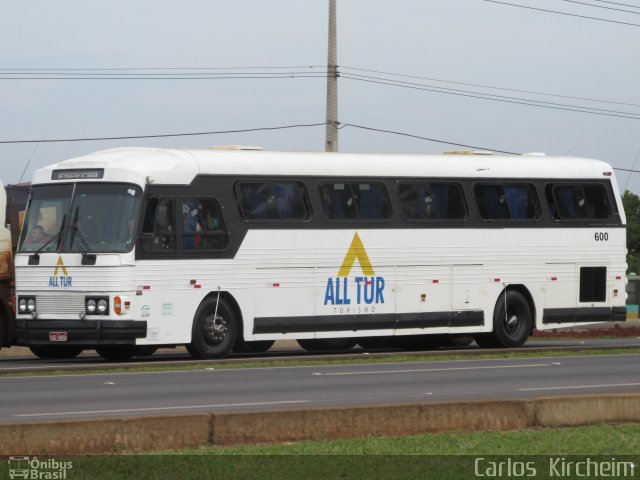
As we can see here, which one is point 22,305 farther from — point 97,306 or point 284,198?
point 284,198

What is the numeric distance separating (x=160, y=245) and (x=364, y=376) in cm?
493

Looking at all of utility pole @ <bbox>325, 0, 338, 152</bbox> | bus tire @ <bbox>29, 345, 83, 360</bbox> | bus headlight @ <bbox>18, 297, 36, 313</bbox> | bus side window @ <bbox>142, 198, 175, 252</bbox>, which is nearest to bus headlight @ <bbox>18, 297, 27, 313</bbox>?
bus headlight @ <bbox>18, 297, 36, 313</bbox>

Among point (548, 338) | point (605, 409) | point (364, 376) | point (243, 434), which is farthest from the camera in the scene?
point (548, 338)

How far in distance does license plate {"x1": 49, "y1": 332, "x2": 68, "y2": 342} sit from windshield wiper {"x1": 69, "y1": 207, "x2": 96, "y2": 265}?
3.76 feet

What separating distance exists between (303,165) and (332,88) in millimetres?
15603

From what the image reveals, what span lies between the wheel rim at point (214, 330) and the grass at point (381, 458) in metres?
11.4

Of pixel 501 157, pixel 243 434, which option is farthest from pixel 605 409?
pixel 501 157

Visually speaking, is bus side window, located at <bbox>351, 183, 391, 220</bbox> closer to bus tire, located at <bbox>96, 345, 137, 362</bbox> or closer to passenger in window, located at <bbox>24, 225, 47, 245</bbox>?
bus tire, located at <bbox>96, 345, 137, 362</bbox>

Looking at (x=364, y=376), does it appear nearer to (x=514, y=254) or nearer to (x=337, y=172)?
(x=337, y=172)

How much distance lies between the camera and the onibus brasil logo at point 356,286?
86.1 feet

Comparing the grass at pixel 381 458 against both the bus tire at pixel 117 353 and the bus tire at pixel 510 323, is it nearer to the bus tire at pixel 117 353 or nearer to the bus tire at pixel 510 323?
the bus tire at pixel 117 353

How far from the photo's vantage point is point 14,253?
2602 cm

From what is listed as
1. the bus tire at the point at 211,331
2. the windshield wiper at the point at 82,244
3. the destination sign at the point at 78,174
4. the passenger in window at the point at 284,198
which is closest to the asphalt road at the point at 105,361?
the bus tire at the point at 211,331

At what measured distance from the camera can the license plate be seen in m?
23.5
